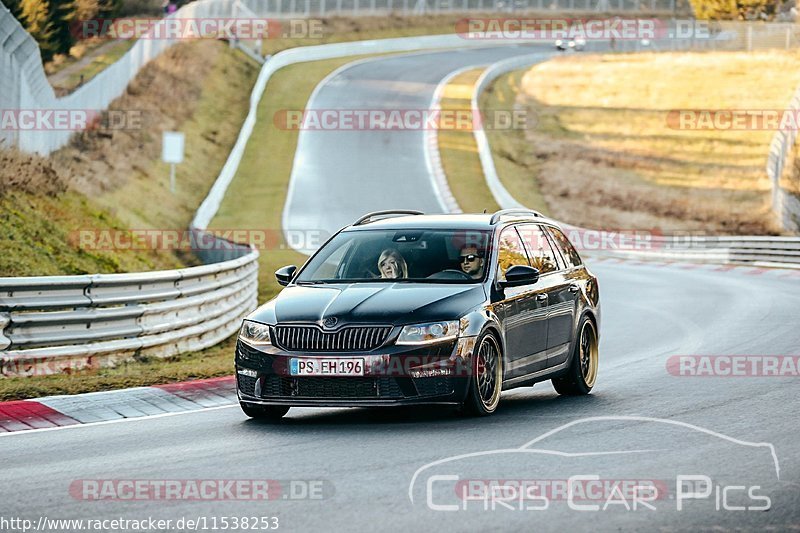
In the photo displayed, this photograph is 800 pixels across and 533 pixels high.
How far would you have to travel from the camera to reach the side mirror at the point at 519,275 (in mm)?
11188

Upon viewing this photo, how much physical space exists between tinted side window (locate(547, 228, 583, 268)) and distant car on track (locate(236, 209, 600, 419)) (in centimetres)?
13

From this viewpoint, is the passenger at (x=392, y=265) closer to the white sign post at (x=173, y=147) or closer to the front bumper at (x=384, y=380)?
the front bumper at (x=384, y=380)

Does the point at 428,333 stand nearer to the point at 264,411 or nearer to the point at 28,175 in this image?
the point at 264,411

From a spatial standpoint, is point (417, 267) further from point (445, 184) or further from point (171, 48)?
point (171, 48)

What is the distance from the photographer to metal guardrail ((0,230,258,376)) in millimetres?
13531

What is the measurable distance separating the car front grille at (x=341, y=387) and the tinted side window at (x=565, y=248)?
130 inches

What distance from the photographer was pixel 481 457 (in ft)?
29.1

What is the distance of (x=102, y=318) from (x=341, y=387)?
4994 mm

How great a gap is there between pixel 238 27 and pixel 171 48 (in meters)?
10.3

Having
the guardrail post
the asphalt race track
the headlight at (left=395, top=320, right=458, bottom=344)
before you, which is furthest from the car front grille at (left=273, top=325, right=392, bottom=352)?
the guardrail post

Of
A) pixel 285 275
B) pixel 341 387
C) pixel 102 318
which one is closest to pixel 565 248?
pixel 285 275

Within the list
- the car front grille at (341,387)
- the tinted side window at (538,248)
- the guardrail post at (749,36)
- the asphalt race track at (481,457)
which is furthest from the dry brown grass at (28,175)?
the guardrail post at (749,36)

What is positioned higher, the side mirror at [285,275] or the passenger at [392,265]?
the passenger at [392,265]

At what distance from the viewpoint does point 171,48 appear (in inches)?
2309
